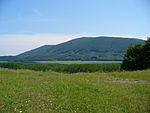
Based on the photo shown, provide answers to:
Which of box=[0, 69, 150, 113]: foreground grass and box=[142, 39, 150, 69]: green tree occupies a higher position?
box=[142, 39, 150, 69]: green tree

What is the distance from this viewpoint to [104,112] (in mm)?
9188

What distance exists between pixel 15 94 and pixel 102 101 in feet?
15.2

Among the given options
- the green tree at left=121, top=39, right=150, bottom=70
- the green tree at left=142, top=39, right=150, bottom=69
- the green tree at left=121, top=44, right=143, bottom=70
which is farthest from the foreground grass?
the green tree at left=121, top=44, right=143, bottom=70

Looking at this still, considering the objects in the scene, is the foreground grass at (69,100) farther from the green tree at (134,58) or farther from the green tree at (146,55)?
the green tree at (134,58)

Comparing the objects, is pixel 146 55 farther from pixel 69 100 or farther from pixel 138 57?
pixel 69 100

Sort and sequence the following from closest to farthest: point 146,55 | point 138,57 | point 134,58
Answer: point 146,55, point 134,58, point 138,57

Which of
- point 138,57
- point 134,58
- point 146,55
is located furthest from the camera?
point 138,57

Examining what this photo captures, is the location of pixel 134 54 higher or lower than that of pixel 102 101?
higher

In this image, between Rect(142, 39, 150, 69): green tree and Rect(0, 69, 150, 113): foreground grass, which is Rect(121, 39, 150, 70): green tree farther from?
Rect(0, 69, 150, 113): foreground grass

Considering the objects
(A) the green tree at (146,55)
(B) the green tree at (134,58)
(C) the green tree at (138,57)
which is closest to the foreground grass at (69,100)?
(A) the green tree at (146,55)

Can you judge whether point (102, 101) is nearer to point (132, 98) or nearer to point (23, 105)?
point (132, 98)

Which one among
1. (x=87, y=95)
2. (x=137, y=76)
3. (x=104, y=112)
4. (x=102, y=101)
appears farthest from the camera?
(x=137, y=76)

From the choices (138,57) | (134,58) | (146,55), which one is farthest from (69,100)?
(138,57)

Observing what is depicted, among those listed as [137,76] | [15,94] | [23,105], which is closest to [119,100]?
[23,105]
